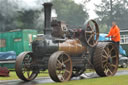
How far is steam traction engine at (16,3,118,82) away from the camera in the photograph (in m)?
9.70

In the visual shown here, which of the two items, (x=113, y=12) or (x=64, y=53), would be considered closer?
(x=64, y=53)

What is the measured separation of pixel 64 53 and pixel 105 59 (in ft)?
7.77

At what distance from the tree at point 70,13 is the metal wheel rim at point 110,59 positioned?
32.8 meters

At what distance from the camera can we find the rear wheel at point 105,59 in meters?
11.0

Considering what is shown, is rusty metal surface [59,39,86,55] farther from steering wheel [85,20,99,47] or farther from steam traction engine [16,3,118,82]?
steering wheel [85,20,99,47]

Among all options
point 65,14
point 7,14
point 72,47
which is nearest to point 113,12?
point 65,14

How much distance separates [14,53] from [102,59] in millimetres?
9544

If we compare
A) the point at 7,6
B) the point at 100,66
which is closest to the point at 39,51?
the point at 100,66

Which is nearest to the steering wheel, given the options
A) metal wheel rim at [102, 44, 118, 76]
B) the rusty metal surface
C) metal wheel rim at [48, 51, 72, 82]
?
the rusty metal surface

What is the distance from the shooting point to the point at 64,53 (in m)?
9.50

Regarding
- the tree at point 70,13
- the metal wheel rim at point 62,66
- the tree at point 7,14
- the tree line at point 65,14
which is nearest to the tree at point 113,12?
the tree line at point 65,14

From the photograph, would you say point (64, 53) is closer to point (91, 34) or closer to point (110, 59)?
point (91, 34)

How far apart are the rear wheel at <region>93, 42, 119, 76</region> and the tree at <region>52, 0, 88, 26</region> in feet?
→ 108

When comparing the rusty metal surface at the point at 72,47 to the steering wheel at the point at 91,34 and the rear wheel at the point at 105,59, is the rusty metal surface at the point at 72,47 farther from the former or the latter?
the rear wheel at the point at 105,59
